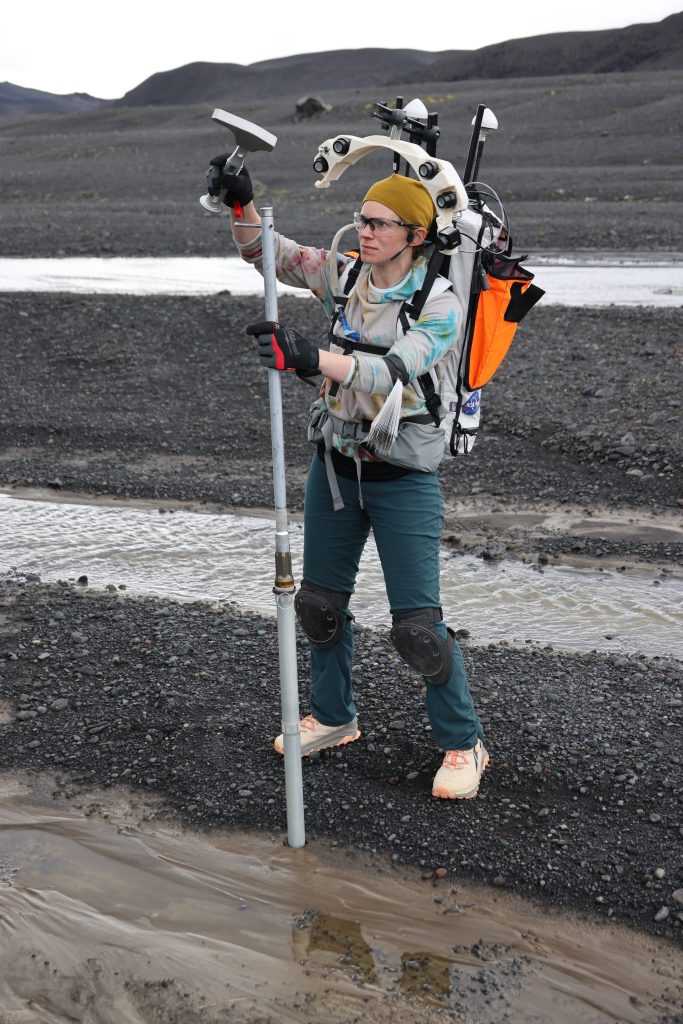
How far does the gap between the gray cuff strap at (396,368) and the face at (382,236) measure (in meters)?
0.44

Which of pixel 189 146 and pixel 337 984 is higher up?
pixel 189 146

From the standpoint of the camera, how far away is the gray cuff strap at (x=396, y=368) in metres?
3.76

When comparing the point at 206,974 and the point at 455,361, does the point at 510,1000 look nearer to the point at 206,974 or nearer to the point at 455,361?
the point at 206,974

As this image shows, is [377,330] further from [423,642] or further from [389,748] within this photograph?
[389,748]

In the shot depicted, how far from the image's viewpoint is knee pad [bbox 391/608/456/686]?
423cm

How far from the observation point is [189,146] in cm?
4716

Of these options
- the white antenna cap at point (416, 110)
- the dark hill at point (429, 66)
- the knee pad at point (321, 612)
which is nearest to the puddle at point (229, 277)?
the white antenna cap at point (416, 110)

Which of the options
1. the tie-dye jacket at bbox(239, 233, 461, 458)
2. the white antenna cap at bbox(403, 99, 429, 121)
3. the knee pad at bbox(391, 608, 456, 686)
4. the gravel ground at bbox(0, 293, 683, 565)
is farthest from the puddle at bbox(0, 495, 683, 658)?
the white antenna cap at bbox(403, 99, 429, 121)

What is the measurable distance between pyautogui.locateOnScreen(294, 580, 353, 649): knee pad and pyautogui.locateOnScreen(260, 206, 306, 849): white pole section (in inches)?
15.7

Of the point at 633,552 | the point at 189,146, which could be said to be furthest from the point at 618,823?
the point at 189,146

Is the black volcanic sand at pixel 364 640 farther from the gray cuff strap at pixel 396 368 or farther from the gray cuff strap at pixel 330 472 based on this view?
the gray cuff strap at pixel 396 368

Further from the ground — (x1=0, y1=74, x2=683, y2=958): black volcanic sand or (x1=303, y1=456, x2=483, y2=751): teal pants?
(x1=303, y1=456, x2=483, y2=751): teal pants

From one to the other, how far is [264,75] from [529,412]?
11910cm

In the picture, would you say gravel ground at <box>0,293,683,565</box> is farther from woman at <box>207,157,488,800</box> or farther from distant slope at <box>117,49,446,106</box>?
distant slope at <box>117,49,446,106</box>
